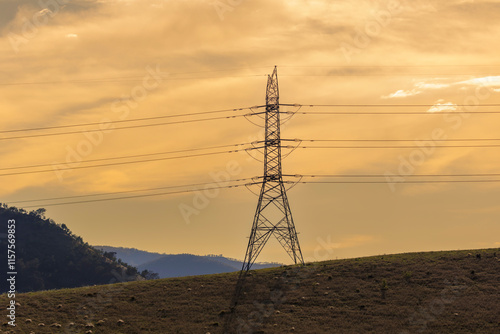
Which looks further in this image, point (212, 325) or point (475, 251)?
point (475, 251)

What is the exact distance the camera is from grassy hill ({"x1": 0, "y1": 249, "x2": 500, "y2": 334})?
291 feet

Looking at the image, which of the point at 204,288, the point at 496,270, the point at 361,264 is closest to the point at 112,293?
the point at 204,288

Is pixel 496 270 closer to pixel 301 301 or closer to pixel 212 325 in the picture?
pixel 301 301

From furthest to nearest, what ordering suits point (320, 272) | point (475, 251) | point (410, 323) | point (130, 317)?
point (475, 251) < point (320, 272) < point (130, 317) < point (410, 323)

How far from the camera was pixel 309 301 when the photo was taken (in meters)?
98.1

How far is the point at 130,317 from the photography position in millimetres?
95375

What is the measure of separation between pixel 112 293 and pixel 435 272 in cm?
5490

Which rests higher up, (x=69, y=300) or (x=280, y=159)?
(x=280, y=159)

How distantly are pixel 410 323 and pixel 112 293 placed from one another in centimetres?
5023

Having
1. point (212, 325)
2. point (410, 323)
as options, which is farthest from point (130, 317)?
point (410, 323)

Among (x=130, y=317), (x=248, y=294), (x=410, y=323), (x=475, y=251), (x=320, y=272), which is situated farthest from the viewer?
(x=475, y=251)

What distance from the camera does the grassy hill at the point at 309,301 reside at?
88.6m

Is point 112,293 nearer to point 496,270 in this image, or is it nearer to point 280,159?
point 280,159

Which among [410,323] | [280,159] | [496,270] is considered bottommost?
[410,323]
